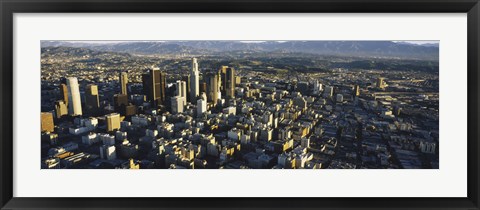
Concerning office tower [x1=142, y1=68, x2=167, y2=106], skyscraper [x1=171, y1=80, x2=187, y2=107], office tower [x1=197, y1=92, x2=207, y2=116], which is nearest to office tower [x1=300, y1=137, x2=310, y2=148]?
office tower [x1=197, y1=92, x2=207, y2=116]

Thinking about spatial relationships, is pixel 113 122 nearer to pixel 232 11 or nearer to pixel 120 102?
pixel 120 102

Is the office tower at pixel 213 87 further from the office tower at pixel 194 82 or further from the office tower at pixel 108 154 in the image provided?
the office tower at pixel 108 154

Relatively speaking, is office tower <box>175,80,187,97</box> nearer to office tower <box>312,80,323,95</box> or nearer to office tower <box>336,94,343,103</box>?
office tower <box>312,80,323,95</box>

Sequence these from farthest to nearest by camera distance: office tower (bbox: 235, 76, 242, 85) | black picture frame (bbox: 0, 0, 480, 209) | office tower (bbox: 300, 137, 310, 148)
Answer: office tower (bbox: 235, 76, 242, 85) → office tower (bbox: 300, 137, 310, 148) → black picture frame (bbox: 0, 0, 480, 209)

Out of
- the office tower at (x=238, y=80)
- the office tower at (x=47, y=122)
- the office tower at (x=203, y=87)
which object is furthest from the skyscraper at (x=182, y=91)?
the office tower at (x=47, y=122)

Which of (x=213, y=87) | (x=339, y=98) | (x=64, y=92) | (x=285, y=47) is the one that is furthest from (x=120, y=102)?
(x=339, y=98)

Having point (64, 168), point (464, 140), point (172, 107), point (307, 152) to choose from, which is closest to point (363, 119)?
point (307, 152)

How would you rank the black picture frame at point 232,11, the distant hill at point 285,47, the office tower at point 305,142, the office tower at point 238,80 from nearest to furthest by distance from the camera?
1. the black picture frame at point 232,11
2. the distant hill at point 285,47
3. the office tower at point 305,142
4. the office tower at point 238,80
